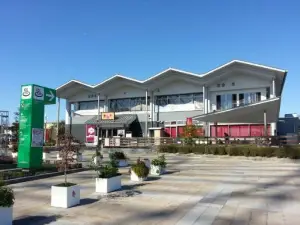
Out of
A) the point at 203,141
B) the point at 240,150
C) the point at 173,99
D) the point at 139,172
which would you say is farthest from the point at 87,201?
the point at 173,99

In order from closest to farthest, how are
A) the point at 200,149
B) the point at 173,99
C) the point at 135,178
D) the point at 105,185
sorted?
the point at 105,185
the point at 135,178
the point at 200,149
the point at 173,99

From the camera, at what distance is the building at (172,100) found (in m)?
39.2

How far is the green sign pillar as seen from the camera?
16781 mm

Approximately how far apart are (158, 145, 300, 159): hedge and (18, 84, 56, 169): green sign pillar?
14488 millimetres

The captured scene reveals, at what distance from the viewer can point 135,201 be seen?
970 cm

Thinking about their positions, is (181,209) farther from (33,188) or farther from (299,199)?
(33,188)

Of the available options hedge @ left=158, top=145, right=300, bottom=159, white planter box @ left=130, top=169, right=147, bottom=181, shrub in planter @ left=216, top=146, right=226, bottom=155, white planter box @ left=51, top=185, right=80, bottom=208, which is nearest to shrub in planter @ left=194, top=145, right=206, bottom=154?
hedge @ left=158, top=145, right=300, bottom=159

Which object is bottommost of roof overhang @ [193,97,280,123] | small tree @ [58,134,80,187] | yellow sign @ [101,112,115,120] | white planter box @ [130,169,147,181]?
white planter box @ [130,169,147,181]

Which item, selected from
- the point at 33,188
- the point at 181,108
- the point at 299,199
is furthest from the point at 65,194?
the point at 181,108

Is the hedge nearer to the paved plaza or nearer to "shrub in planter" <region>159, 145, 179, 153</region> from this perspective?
"shrub in planter" <region>159, 145, 179, 153</region>

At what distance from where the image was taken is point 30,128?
16812 mm

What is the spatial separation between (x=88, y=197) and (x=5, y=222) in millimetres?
3660

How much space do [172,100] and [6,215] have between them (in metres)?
38.8

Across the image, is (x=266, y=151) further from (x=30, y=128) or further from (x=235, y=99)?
(x=235, y=99)
